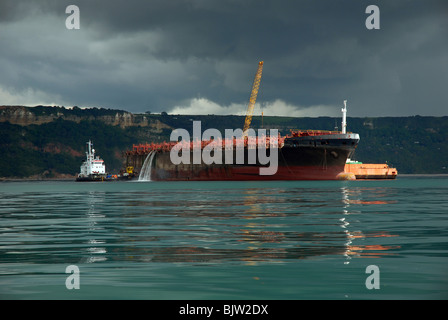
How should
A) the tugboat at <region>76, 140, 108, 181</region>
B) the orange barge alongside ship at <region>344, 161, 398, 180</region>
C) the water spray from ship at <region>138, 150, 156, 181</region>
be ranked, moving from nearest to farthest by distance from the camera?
the orange barge alongside ship at <region>344, 161, 398, 180</region> < the water spray from ship at <region>138, 150, 156, 181</region> < the tugboat at <region>76, 140, 108, 181</region>

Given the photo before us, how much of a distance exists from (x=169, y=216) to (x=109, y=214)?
5465mm

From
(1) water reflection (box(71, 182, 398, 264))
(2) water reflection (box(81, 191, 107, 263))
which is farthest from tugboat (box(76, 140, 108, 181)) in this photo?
(2) water reflection (box(81, 191, 107, 263))

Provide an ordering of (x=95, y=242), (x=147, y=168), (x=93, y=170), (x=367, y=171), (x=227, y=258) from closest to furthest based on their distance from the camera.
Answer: (x=227, y=258) → (x=95, y=242) → (x=367, y=171) → (x=147, y=168) → (x=93, y=170)

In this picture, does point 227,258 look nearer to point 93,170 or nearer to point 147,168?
point 147,168

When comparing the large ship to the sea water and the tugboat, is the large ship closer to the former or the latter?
the tugboat

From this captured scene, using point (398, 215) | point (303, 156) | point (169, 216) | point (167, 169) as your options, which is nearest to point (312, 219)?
point (398, 215)

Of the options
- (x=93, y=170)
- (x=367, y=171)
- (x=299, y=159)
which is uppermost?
(x=299, y=159)

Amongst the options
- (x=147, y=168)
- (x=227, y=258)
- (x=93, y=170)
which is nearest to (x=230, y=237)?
(x=227, y=258)

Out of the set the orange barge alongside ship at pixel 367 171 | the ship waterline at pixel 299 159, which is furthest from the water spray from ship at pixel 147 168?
the orange barge alongside ship at pixel 367 171

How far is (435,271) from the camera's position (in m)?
17.5

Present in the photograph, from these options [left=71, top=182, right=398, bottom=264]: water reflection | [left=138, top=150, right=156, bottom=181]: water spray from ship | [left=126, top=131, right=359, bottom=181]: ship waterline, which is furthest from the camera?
[left=138, top=150, right=156, bottom=181]: water spray from ship

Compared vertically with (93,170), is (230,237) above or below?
below

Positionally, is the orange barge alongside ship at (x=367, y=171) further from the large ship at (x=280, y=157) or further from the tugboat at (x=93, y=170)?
the tugboat at (x=93, y=170)
